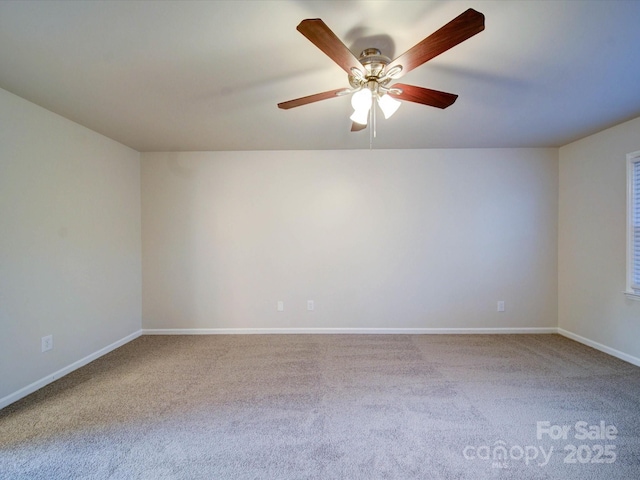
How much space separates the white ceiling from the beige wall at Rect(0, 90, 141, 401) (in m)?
0.29

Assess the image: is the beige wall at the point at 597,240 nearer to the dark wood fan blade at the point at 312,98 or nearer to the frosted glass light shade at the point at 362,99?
the frosted glass light shade at the point at 362,99

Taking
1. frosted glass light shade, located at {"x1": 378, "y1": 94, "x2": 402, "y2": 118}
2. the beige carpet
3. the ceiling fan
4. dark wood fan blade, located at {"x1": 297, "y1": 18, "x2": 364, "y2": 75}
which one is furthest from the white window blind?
dark wood fan blade, located at {"x1": 297, "y1": 18, "x2": 364, "y2": 75}

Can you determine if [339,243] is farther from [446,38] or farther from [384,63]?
[446,38]

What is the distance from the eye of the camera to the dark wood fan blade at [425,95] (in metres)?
1.73

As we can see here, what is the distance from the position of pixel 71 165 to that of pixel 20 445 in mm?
2259

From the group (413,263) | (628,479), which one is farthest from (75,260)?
(628,479)

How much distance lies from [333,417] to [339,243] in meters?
2.12

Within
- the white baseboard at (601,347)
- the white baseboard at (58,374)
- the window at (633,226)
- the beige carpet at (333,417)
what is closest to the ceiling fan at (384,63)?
the beige carpet at (333,417)

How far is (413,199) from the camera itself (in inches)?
147

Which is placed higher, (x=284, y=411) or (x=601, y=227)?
(x=601, y=227)

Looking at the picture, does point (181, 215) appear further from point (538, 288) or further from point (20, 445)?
point (538, 288)

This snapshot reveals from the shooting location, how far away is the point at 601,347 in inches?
122

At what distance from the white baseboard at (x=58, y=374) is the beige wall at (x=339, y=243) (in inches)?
19.7

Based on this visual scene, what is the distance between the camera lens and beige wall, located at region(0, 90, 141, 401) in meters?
2.21
